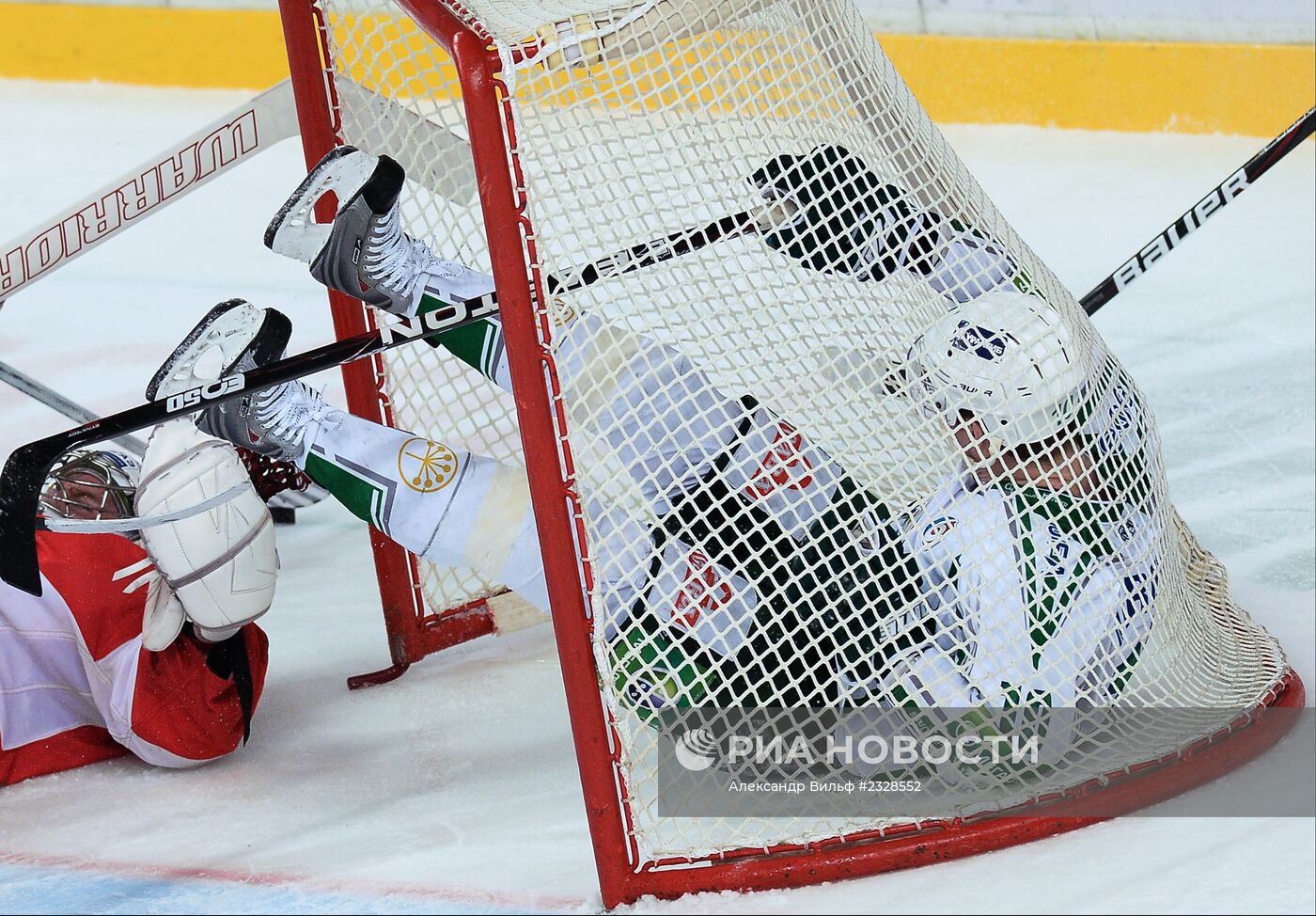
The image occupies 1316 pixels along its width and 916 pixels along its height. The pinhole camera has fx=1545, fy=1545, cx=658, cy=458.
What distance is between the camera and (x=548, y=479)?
1.26m

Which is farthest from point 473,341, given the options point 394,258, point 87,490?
point 87,490

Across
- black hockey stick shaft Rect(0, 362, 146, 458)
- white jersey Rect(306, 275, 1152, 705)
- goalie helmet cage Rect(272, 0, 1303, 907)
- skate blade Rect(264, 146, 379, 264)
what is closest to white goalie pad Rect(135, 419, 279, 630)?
white jersey Rect(306, 275, 1152, 705)

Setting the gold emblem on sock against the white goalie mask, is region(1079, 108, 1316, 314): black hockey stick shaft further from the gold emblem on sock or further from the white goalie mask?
the white goalie mask

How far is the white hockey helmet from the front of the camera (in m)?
1.43

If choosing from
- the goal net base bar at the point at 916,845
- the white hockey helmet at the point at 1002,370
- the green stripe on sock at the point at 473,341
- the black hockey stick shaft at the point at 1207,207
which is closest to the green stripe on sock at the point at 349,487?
the green stripe on sock at the point at 473,341

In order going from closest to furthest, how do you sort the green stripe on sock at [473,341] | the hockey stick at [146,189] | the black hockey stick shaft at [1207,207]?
the green stripe on sock at [473,341] < the hockey stick at [146,189] < the black hockey stick shaft at [1207,207]

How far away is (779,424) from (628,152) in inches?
11.3

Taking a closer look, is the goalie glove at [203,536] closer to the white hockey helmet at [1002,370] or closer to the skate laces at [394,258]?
the skate laces at [394,258]

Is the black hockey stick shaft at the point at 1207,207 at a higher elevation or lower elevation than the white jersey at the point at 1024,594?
higher

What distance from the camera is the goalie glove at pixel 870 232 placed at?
146 cm

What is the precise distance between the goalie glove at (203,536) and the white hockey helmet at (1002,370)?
2.18 feet

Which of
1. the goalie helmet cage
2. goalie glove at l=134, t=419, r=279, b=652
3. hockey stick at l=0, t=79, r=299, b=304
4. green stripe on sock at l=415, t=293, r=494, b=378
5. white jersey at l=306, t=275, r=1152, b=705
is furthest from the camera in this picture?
hockey stick at l=0, t=79, r=299, b=304

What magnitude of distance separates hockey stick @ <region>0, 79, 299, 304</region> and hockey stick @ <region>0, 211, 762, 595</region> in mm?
470

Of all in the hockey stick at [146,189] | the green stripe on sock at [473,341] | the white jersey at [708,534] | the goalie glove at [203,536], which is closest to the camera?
the white jersey at [708,534]
